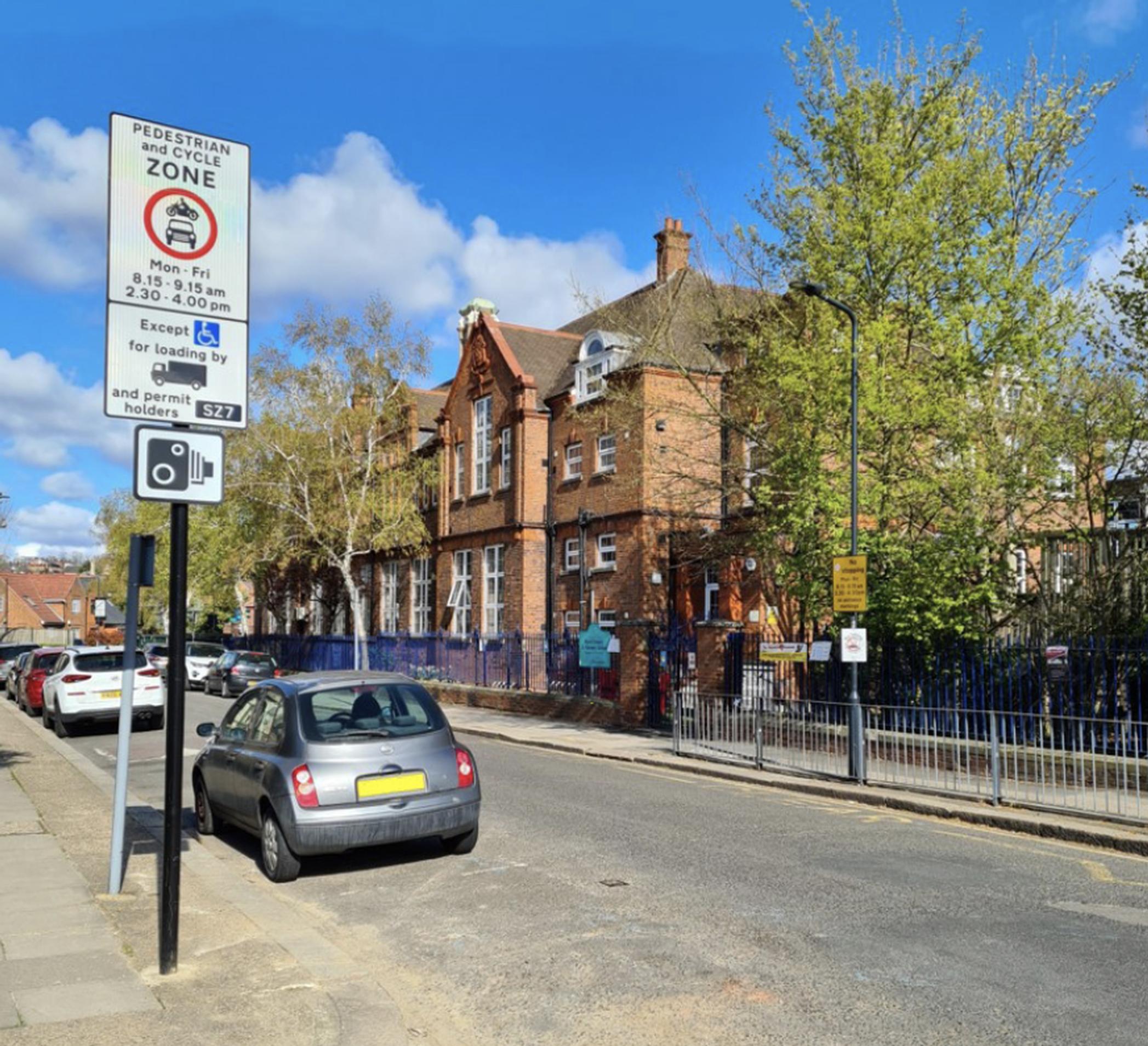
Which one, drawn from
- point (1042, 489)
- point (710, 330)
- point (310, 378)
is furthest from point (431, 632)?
point (1042, 489)

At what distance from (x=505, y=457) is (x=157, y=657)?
40.5 ft

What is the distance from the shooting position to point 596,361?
31.0 m

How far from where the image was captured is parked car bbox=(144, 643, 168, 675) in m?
25.6

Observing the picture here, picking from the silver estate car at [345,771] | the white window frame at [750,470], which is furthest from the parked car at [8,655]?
the silver estate car at [345,771]

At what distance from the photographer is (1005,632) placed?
18.7 meters

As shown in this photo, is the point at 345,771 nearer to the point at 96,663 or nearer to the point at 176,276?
the point at 176,276

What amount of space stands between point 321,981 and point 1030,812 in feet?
28.7

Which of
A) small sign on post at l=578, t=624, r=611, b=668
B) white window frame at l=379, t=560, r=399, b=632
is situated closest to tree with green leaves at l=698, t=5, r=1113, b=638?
small sign on post at l=578, t=624, r=611, b=668

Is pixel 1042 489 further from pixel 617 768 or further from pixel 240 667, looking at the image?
pixel 240 667

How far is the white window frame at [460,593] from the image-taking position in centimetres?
3672

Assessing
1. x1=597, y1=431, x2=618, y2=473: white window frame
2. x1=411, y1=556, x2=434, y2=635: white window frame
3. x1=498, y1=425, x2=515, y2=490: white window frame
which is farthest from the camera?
x1=411, y1=556, x2=434, y2=635: white window frame

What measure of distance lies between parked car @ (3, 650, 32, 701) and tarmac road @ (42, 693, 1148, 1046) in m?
22.4

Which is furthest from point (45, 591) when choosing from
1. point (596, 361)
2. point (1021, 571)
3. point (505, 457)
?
point (1021, 571)

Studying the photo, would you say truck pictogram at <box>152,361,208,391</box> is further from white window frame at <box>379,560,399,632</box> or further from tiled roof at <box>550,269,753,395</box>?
white window frame at <box>379,560,399,632</box>
